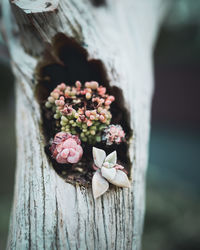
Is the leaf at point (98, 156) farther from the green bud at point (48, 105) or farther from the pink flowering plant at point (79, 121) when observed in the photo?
the green bud at point (48, 105)

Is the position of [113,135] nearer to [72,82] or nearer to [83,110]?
[83,110]

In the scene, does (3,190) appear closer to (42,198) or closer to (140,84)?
(42,198)

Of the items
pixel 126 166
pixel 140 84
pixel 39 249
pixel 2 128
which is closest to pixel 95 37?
pixel 140 84

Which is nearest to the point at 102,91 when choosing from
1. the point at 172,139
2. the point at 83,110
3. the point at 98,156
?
the point at 83,110

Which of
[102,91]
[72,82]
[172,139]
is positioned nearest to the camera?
[102,91]

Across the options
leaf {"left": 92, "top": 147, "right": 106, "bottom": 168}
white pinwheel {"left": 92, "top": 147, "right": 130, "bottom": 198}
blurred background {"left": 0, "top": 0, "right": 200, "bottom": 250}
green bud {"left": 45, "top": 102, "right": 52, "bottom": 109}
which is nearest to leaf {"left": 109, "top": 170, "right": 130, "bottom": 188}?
white pinwheel {"left": 92, "top": 147, "right": 130, "bottom": 198}

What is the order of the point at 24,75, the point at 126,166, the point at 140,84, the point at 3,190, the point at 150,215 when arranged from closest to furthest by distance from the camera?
the point at 126,166
the point at 24,75
the point at 140,84
the point at 150,215
the point at 3,190
